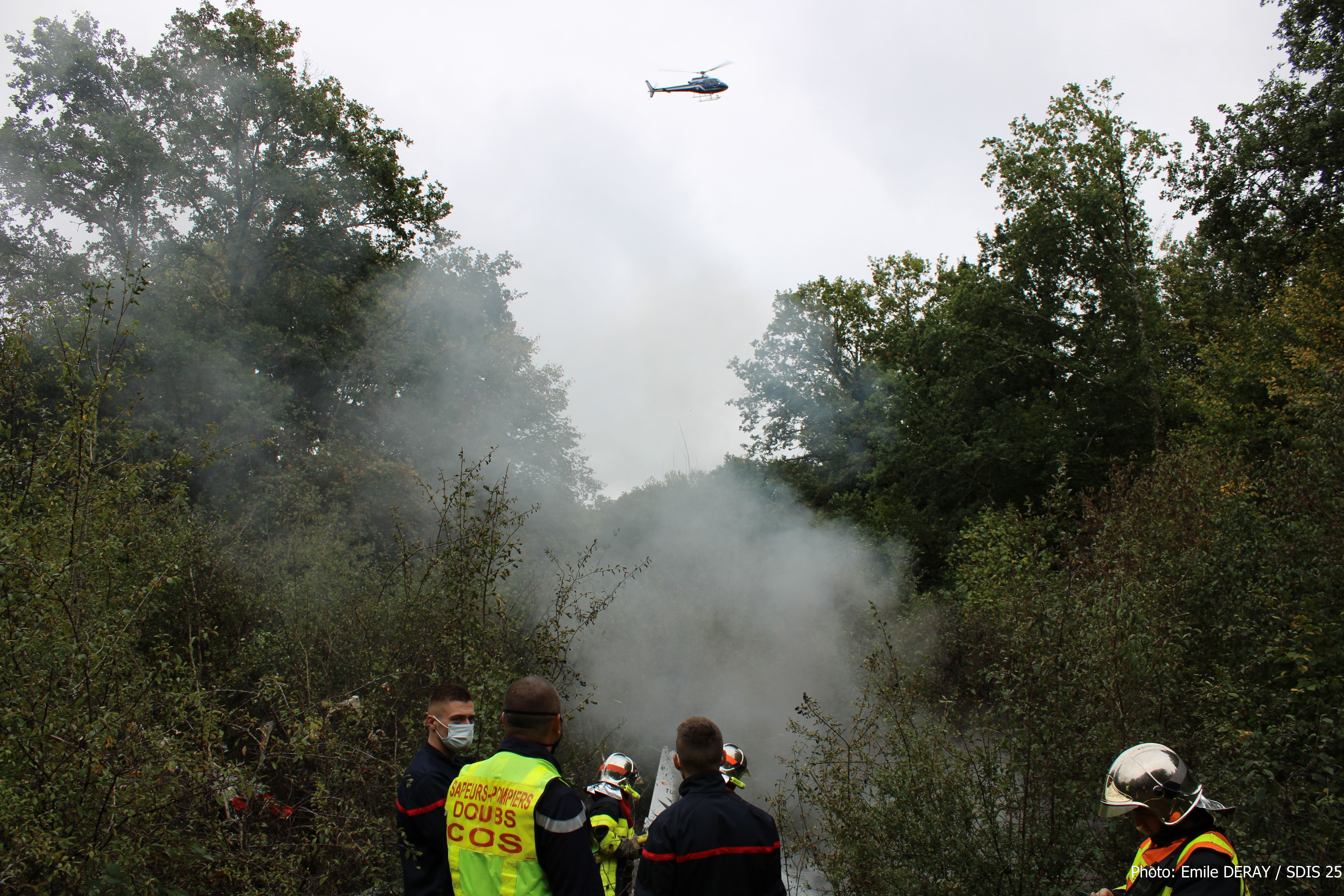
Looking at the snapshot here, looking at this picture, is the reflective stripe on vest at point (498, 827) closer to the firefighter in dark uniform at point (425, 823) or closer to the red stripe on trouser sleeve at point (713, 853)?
the firefighter in dark uniform at point (425, 823)

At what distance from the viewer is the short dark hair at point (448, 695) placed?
3.37 m

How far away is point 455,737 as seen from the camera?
328 cm

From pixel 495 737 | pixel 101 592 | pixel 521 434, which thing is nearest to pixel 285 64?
pixel 521 434

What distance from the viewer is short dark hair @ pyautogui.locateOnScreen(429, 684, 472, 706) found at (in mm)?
3369

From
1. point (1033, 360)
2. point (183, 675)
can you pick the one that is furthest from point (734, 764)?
point (1033, 360)

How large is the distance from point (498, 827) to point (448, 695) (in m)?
0.97

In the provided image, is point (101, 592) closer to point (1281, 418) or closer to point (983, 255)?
point (1281, 418)

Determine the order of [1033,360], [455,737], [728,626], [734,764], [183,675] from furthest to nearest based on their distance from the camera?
[1033,360], [728,626], [734,764], [183,675], [455,737]

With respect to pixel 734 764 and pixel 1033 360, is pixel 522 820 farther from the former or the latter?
pixel 1033 360

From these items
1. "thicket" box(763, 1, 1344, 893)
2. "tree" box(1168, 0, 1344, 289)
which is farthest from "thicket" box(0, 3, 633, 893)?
"tree" box(1168, 0, 1344, 289)

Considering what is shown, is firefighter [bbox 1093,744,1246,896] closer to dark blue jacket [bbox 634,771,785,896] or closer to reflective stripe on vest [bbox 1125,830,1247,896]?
reflective stripe on vest [bbox 1125,830,1247,896]

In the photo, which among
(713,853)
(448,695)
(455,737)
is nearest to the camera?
(713,853)

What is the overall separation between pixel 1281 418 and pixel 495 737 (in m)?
13.0

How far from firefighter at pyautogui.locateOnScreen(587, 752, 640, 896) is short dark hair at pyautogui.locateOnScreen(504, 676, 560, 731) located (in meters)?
0.67
